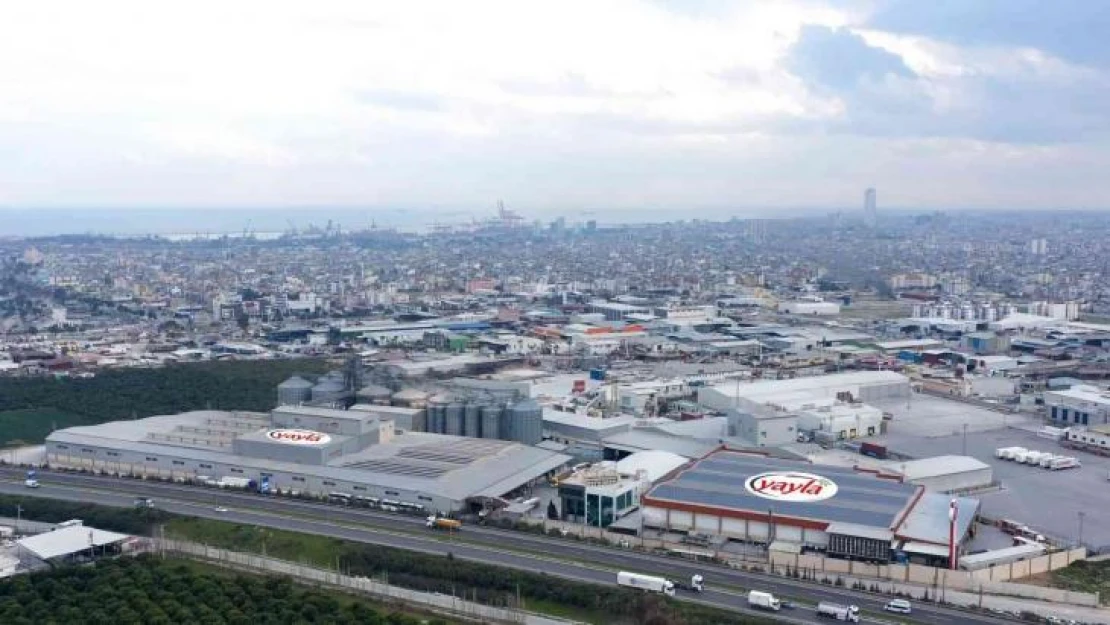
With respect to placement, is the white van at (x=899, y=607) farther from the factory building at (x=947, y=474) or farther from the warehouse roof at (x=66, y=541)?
the warehouse roof at (x=66, y=541)

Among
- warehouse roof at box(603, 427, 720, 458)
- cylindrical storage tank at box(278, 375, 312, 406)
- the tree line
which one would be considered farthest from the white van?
cylindrical storage tank at box(278, 375, 312, 406)

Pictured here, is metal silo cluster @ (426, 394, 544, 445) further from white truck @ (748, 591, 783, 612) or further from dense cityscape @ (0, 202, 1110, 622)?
white truck @ (748, 591, 783, 612)

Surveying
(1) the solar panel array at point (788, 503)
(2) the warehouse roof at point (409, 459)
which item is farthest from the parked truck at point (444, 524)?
(1) the solar panel array at point (788, 503)

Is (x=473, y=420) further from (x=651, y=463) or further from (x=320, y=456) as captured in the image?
(x=651, y=463)

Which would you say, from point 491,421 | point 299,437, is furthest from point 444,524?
point 491,421

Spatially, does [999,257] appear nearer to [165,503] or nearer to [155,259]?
[155,259]
